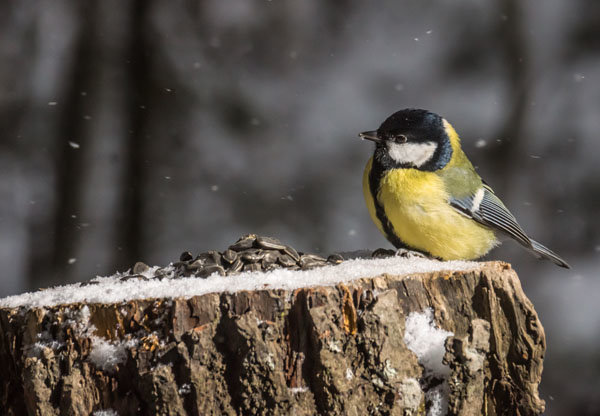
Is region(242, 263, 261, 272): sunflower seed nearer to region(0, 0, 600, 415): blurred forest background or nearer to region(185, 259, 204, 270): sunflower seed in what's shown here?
region(185, 259, 204, 270): sunflower seed

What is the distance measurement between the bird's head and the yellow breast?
69mm

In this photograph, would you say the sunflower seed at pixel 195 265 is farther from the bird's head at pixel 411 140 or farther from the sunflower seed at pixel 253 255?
the bird's head at pixel 411 140

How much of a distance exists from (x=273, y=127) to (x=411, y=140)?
10.1ft

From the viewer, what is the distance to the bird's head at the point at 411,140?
2482mm

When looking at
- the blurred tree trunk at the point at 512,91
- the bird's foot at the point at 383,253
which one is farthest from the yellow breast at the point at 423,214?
the blurred tree trunk at the point at 512,91

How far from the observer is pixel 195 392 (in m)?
1.44

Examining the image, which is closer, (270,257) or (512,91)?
(270,257)

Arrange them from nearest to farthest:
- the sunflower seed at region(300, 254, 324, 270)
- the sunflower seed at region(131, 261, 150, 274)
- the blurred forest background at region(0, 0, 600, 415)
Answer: the sunflower seed at region(300, 254, 324, 270), the sunflower seed at region(131, 261, 150, 274), the blurred forest background at region(0, 0, 600, 415)

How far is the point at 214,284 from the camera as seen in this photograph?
1.58 m

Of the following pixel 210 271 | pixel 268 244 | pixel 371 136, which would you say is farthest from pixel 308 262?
pixel 371 136

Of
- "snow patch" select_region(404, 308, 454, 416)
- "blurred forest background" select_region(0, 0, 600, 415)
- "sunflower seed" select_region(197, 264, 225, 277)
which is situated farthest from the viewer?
"blurred forest background" select_region(0, 0, 600, 415)

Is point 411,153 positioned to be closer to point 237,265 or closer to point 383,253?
point 383,253

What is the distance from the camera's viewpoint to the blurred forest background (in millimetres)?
4762

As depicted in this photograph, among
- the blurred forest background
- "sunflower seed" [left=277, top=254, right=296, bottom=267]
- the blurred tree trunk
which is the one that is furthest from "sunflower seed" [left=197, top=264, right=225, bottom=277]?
the blurred tree trunk
